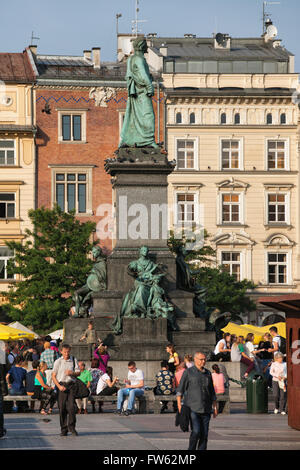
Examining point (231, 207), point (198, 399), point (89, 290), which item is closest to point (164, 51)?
point (231, 207)

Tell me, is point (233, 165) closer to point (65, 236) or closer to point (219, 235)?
point (219, 235)

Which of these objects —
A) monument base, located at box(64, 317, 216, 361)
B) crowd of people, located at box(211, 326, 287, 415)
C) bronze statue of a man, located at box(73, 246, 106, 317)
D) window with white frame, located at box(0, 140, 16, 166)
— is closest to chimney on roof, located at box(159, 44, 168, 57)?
window with white frame, located at box(0, 140, 16, 166)

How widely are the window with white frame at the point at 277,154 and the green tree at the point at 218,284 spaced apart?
273 inches

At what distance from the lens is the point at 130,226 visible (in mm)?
29531

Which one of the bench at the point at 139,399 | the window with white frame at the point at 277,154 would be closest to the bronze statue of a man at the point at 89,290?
the bench at the point at 139,399

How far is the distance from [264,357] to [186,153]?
36.4 meters

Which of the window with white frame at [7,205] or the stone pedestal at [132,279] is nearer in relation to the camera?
the stone pedestal at [132,279]

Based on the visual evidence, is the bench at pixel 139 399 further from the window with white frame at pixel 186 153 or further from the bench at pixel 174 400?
the window with white frame at pixel 186 153

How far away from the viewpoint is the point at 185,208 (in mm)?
65625

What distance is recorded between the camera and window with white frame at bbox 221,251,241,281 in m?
65.3

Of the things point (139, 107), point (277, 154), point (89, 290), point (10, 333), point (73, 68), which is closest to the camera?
point (89, 290)

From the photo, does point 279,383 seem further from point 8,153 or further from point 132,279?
point 8,153

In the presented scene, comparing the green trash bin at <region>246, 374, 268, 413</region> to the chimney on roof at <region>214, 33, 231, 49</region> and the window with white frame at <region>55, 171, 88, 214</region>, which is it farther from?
the chimney on roof at <region>214, 33, 231, 49</region>

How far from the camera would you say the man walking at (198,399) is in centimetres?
1588
